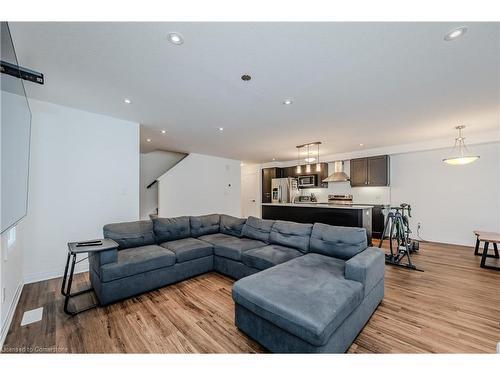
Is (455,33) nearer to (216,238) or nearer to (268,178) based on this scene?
(216,238)

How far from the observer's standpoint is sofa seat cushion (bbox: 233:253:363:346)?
54.2 inches

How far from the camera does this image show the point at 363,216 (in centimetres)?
450

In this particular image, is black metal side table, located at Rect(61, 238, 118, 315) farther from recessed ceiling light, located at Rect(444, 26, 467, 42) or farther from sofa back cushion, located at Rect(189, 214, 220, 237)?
recessed ceiling light, located at Rect(444, 26, 467, 42)

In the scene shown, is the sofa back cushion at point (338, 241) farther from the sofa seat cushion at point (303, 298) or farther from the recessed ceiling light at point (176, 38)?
the recessed ceiling light at point (176, 38)

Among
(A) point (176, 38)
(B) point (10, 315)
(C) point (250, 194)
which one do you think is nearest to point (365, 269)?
(A) point (176, 38)

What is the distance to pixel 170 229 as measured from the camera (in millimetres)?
3529

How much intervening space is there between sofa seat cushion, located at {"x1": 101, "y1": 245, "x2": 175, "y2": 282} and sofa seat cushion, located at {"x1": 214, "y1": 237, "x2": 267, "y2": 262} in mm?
721

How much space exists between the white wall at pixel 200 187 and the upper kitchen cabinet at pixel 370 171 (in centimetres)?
403

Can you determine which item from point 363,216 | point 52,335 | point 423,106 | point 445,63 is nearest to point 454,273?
point 363,216

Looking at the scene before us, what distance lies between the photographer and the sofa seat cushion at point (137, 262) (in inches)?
92.5

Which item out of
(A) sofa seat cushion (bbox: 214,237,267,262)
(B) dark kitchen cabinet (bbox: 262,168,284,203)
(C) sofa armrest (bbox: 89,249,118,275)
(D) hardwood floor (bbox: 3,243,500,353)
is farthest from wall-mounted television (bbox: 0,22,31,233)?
(B) dark kitchen cabinet (bbox: 262,168,284,203)

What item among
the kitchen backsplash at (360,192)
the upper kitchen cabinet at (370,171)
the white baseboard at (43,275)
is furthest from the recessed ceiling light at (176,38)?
the kitchen backsplash at (360,192)

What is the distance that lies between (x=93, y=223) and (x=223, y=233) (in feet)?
7.37
